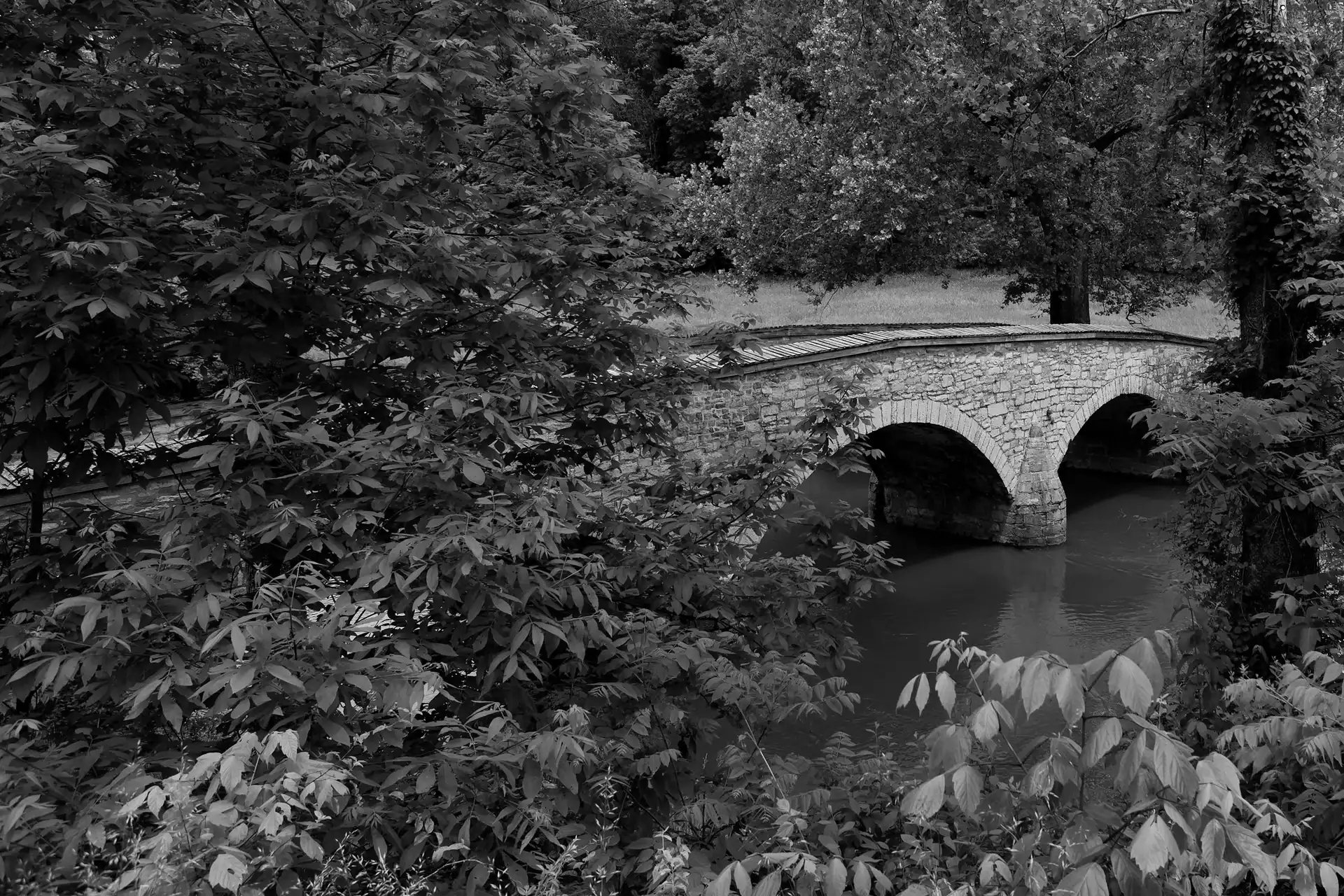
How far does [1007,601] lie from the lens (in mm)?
13227

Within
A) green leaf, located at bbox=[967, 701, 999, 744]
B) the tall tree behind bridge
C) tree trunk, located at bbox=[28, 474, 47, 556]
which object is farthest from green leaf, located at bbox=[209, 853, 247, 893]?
the tall tree behind bridge

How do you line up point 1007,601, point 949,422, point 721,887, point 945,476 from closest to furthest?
point 721,887 < point 1007,601 < point 949,422 < point 945,476

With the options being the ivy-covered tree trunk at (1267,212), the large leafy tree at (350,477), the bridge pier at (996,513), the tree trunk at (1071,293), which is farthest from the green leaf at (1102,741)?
the tree trunk at (1071,293)

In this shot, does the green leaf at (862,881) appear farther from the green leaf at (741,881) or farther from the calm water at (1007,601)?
the calm water at (1007,601)

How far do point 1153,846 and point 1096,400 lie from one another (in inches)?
617

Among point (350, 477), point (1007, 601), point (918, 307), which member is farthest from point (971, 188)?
point (350, 477)

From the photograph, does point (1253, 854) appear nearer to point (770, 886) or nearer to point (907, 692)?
point (907, 692)

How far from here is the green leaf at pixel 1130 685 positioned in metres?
1.64

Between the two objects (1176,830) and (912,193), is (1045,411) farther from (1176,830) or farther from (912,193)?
(1176,830)

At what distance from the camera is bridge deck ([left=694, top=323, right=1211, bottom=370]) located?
35.2 ft

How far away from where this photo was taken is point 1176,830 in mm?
1975

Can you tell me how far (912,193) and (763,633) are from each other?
13.6 metres

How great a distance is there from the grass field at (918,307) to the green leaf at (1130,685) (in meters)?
19.6

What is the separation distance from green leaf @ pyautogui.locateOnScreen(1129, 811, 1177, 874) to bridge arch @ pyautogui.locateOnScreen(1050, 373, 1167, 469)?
14608 mm
